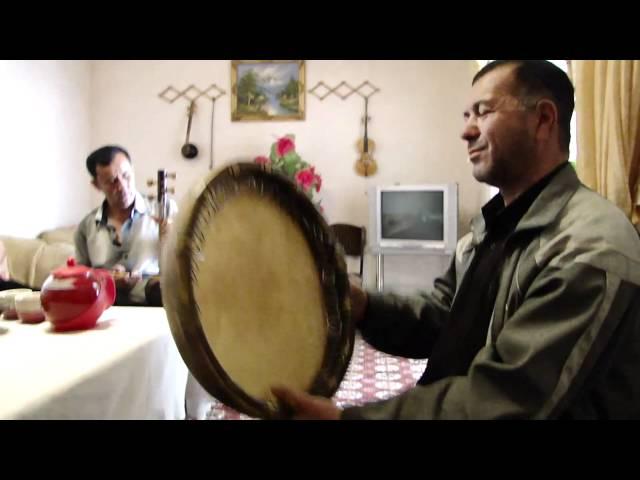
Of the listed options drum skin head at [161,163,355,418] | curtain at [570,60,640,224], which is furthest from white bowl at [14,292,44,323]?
curtain at [570,60,640,224]

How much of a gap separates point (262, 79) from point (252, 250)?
4.10 metres

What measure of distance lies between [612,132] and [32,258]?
3.49m

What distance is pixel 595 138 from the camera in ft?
6.42

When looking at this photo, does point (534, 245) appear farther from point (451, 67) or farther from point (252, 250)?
point (451, 67)

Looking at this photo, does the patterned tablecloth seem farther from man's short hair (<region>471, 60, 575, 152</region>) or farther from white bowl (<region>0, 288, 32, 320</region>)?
man's short hair (<region>471, 60, 575, 152</region>)

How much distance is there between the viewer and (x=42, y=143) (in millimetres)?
3984

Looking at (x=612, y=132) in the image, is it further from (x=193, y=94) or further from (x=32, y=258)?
(x=193, y=94)

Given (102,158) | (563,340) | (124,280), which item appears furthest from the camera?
(102,158)

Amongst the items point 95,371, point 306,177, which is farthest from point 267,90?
point 95,371

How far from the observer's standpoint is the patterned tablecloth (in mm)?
2600

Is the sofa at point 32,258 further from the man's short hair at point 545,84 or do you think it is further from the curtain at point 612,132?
the man's short hair at point 545,84

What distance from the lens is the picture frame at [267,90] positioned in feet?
14.8
